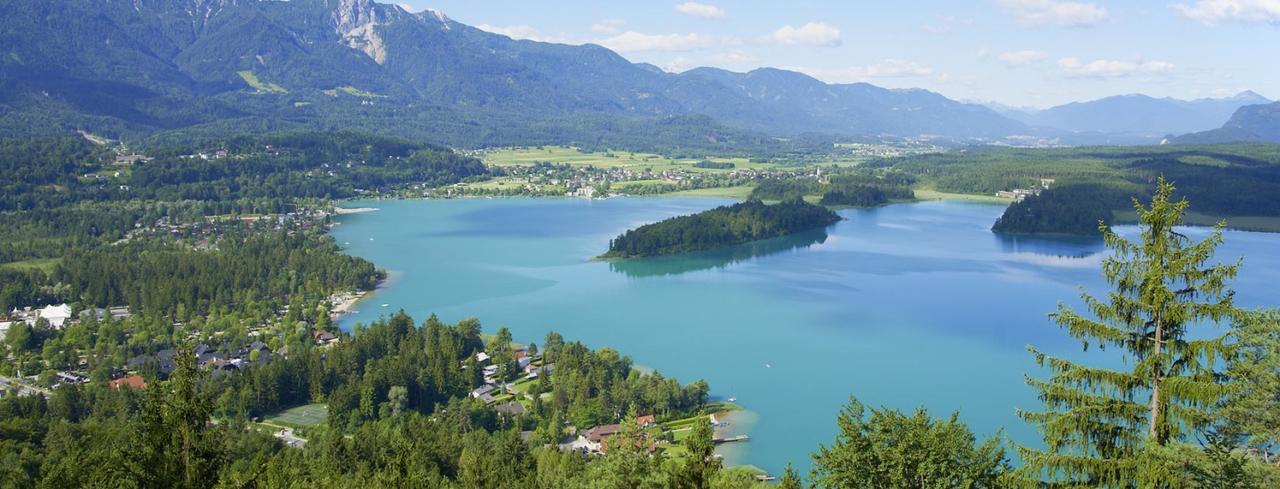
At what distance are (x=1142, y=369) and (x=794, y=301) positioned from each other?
2401cm

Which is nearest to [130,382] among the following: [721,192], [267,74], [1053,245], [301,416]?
[301,416]

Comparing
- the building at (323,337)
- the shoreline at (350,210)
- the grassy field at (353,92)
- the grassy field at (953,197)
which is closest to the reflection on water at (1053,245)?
the grassy field at (953,197)

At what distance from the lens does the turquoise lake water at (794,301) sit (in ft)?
62.7

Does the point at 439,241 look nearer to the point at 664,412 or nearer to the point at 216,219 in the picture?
the point at 216,219

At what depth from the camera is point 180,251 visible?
34000 mm

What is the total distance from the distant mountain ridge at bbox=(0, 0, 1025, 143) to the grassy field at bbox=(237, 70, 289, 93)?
14.1 inches

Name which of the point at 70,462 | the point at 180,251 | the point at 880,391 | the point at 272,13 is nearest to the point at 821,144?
the point at 272,13

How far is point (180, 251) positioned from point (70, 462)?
29.5 meters

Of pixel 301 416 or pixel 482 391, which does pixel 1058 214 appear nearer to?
pixel 482 391

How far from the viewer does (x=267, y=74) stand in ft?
381

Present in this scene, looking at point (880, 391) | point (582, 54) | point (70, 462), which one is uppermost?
point (582, 54)

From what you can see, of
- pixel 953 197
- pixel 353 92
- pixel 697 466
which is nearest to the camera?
pixel 697 466

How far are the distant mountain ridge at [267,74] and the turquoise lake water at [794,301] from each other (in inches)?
1971

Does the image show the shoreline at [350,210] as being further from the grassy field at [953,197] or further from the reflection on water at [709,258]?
the grassy field at [953,197]
